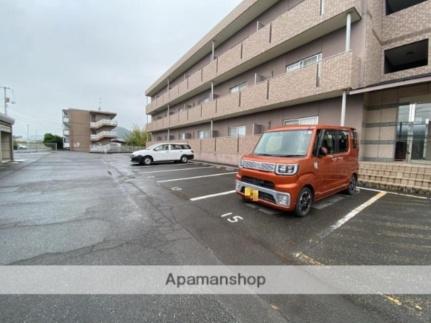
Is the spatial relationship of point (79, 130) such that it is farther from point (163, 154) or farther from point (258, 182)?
point (258, 182)

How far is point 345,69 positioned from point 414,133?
3749 mm

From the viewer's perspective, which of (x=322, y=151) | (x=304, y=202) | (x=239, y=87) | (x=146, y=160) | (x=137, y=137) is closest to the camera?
(x=304, y=202)

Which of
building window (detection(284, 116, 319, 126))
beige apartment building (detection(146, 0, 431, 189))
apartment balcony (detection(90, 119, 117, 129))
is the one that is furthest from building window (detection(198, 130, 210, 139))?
apartment balcony (detection(90, 119, 117, 129))

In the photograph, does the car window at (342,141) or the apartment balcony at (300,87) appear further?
the apartment balcony at (300,87)

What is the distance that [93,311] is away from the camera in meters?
1.82

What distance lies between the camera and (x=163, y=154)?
14.9 metres

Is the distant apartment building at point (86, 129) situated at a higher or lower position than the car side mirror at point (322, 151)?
higher

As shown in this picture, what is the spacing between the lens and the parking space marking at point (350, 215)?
349cm

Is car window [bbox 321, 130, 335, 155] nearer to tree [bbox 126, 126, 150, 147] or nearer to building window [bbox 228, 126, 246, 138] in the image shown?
building window [bbox 228, 126, 246, 138]

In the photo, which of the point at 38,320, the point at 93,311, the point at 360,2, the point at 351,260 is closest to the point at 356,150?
the point at 351,260

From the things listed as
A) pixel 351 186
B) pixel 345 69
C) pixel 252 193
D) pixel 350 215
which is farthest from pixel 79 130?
pixel 350 215

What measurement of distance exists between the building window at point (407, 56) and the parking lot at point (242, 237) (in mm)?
6847

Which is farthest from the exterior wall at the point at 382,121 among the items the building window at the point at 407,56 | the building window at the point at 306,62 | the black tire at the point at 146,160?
the black tire at the point at 146,160

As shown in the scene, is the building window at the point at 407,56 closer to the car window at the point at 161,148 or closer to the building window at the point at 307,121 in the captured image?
the building window at the point at 307,121
